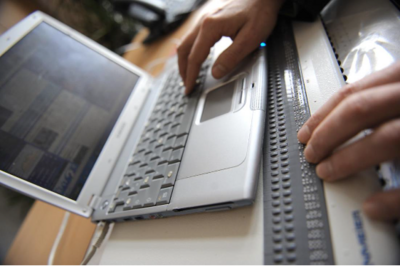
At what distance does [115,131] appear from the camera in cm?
70

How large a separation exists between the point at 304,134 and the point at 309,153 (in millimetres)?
39

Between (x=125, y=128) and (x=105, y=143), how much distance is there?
0.08m

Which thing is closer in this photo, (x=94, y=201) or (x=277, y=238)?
(x=277, y=238)

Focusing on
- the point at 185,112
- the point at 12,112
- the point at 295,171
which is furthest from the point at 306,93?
the point at 12,112

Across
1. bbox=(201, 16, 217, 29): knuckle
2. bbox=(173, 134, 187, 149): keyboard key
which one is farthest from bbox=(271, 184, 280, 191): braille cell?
bbox=(201, 16, 217, 29): knuckle

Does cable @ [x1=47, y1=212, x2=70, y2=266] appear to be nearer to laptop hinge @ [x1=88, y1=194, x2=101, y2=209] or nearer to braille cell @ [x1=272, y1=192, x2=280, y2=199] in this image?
laptop hinge @ [x1=88, y1=194, x2=101, y2=209]

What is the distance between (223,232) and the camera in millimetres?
396

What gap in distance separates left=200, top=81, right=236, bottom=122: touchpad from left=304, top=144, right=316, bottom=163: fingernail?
0.20 meters

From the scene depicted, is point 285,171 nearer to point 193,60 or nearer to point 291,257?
point 291,257

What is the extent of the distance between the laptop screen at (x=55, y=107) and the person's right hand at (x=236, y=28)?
33 centimetres

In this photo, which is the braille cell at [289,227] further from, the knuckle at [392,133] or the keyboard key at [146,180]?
the keyboard key at [146,180]

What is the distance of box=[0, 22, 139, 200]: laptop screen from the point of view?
21.6 inches

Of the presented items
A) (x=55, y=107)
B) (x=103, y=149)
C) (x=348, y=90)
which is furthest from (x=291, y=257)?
(x=55, y=107)

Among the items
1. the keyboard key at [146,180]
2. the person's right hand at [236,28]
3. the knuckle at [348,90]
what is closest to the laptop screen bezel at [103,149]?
the keyboard key at [146,180]
